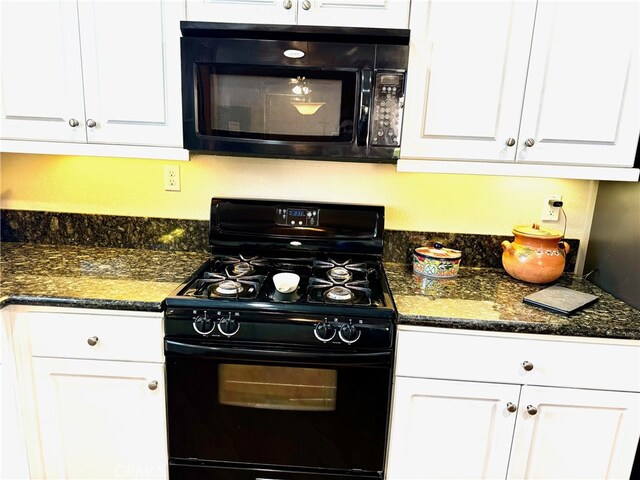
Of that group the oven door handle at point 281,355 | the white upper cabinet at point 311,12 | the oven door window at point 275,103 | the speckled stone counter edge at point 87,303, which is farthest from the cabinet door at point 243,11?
the oven door handle at point 281,355

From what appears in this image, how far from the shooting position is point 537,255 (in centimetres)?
155

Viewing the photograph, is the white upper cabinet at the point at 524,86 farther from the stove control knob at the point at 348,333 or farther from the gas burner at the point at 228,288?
the gas burner at the point at 228,288

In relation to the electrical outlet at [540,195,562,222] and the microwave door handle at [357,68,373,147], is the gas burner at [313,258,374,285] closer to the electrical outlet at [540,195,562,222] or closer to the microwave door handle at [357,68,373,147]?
the microwave door handle at [357,68,373,147]

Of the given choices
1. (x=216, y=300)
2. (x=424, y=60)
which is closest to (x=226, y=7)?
(x=424, y=60)

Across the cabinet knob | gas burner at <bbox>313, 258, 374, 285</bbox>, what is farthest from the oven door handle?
the cabinet knob

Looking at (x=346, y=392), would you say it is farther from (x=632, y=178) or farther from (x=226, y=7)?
(x=226, y=7)

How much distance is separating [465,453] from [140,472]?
1.12m

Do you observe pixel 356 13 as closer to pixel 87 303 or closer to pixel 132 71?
pixel 132 71

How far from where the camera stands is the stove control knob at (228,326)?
1.27 metres

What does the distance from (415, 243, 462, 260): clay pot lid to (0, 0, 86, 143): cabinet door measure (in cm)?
138

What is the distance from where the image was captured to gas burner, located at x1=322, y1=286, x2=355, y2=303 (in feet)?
4.36

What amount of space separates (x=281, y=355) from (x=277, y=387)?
0.42 ft

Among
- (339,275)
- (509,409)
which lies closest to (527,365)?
(509,409)

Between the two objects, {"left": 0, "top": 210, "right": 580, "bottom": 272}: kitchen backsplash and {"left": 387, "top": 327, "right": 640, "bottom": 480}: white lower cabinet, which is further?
{"left": 0, "top": 210, "right": 580, "bottom": 272}: kitchen backsplash
